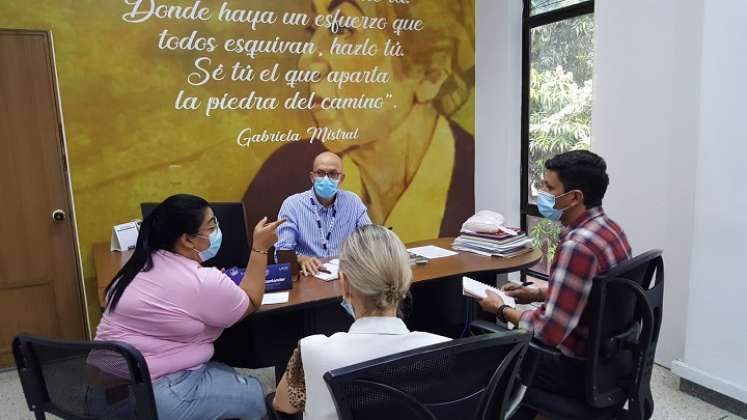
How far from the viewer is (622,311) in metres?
1.51

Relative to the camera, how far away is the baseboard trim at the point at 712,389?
230 cm

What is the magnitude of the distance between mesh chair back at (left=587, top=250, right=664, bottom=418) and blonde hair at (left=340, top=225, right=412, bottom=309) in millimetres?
609

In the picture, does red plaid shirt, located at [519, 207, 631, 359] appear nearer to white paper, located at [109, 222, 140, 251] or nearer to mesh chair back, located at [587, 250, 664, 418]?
mesh chair back, located at [587, 250, 664, 418]

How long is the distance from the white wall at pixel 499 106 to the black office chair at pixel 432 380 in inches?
128

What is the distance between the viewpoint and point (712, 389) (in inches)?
94.6

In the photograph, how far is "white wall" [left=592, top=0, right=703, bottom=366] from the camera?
2.61 metres

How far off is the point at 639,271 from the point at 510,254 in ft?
3.17

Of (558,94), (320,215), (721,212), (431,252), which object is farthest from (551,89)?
(320,215)

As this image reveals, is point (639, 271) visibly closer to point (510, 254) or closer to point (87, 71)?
point (510, 254)

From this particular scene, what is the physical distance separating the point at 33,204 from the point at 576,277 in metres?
2.98

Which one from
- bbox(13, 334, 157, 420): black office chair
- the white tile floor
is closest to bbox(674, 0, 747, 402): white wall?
the white tile floor

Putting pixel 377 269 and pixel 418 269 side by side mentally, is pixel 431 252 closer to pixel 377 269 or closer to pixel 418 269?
pixel 418 269

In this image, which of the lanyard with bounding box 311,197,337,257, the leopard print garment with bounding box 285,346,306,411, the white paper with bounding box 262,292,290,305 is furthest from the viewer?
the lanyard with bounding box 311,197,337,257

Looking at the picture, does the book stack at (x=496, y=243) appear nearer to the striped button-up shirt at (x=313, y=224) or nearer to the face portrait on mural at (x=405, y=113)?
the striped button-up shirt at (x=313, y=224)
